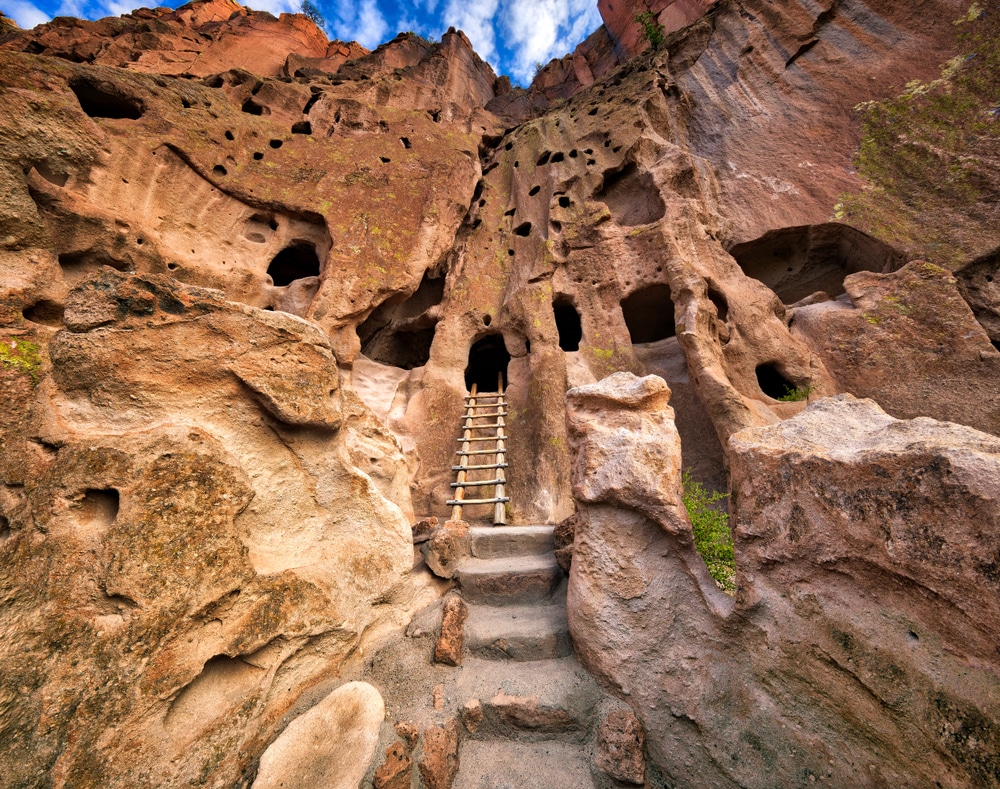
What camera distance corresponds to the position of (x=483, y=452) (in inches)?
227

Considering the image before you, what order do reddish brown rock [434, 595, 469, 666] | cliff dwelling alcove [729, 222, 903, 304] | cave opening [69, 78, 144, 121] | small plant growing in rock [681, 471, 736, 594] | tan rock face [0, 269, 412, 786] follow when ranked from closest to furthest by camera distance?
tan rock face [0, 269, 412, 786], reddish brown rock [434, 595, 469, 666], small plant growing in rock [681, 471, 736, 594], cave opening [69, 78, 144, 121], cliff dwelling alcove [729, 222, 903, 304]

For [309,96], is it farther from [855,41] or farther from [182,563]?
[855,41]

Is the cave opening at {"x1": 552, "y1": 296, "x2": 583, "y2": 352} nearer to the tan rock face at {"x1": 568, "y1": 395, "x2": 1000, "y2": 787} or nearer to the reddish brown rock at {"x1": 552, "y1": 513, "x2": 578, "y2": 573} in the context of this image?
the reddish brown rock at {"x1": 552, "y1": 513, "x2": 578, "y2": 573}

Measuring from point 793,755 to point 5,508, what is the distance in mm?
3849

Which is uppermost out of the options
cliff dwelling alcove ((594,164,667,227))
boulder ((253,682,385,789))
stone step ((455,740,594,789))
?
cliff dwelling alcove ((594,164,667,227))

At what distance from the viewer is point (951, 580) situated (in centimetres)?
140

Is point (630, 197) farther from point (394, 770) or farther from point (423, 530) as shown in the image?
point (394, 770)

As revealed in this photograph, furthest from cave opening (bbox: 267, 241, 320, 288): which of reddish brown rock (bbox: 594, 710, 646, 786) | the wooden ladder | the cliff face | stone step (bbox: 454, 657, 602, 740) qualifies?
reddish brown rock (bbox: 594, 710, 646, 786)

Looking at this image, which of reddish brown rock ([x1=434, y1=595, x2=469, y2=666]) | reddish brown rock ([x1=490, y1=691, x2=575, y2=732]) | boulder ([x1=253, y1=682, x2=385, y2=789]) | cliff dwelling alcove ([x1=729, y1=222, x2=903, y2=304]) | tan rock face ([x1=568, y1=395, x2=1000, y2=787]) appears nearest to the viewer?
tan rock face ([x1=568, y1=395, x2=1000, y2=787])

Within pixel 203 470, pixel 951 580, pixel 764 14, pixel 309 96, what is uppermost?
pixel 764 14

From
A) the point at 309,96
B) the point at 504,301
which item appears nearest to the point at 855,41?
the point at 504,301

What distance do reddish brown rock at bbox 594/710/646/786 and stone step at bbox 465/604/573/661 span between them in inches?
20.5

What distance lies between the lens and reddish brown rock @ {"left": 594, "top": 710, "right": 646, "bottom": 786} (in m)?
1.99

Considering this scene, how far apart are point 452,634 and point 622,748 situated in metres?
1.16
